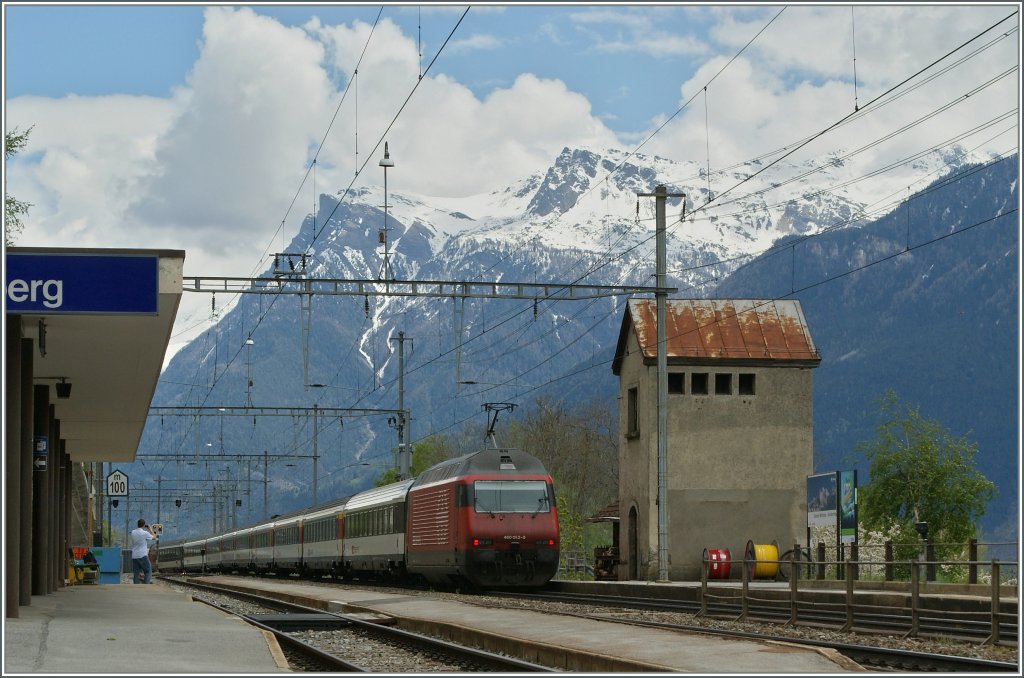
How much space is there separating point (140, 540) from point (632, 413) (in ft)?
63.6

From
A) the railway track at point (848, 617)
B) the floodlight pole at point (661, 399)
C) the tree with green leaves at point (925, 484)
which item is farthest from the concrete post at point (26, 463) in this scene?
the tree with green leaves at point (925, 484)

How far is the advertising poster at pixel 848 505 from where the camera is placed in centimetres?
3472

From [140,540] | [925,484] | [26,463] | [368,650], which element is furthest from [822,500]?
[925,484]

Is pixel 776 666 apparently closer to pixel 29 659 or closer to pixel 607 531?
pixel 29 659

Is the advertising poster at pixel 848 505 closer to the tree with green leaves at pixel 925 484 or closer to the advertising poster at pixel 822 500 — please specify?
the advertising poster at pixel 822 500

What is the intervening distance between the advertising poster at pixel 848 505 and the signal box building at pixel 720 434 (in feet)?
37.2

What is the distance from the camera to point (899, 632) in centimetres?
1795

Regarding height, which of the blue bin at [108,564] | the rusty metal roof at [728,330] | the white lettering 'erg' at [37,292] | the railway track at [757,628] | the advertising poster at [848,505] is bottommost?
the blue bin at [108,564]

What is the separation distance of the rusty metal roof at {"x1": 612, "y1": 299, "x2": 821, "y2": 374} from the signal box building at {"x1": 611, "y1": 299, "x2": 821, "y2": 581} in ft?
0.15

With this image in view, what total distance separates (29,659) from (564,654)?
5.42 meters

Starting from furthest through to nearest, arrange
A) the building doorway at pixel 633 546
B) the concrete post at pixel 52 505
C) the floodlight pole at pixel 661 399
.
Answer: the building doorway at pixel 633 546 → the floodlight pole at pixel 661 399 → the concrete post at pixel 52 505

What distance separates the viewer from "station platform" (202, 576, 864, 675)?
13.6 m

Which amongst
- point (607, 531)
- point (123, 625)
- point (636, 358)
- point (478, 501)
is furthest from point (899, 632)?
point (607, 531)

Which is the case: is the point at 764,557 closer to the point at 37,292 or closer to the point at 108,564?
the point at 108,564
